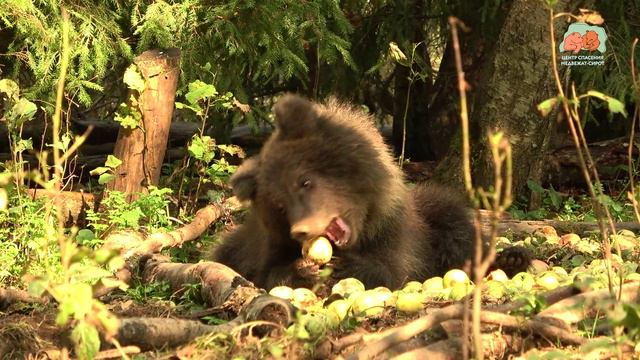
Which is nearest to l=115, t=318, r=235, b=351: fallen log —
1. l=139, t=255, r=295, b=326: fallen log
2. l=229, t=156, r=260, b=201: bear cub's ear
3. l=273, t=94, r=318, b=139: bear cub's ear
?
l=139, t=255, r=295, b=326: fallen log

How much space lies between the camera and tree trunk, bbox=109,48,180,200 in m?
7.93

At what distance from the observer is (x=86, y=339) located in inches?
123

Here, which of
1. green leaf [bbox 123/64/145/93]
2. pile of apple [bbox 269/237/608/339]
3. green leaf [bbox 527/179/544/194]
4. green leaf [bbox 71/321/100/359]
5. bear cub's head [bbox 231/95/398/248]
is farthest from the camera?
green leaf [bbox 527/179/544/194]

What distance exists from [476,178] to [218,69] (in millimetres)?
2702

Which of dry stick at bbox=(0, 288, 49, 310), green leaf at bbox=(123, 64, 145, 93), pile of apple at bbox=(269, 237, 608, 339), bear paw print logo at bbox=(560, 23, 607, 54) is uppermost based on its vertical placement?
bear paw print logo at bbox=(560, 23, 607, 54)

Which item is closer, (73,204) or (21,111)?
(21,111)

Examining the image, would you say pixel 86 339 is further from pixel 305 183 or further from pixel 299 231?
pixel 305 183

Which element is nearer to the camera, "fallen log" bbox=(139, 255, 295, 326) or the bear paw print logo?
"fallen log" bbox=(139, 255, 295, 326)

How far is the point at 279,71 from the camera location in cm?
866

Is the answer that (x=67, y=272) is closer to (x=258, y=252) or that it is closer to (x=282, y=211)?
(x=282, y=211)

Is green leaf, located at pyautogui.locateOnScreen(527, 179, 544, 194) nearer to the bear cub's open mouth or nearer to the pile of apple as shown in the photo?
the pile of apple

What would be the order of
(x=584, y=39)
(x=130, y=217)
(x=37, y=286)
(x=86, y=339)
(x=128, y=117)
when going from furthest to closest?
(x=584, y=39)
(x=128, y=117)
(x=130, y=217)
(x=86, y=339)
(x=37, y=286)

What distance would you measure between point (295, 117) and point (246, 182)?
0.54 meters

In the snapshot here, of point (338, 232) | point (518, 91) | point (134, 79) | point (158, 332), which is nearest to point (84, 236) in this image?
point (134, 79)
